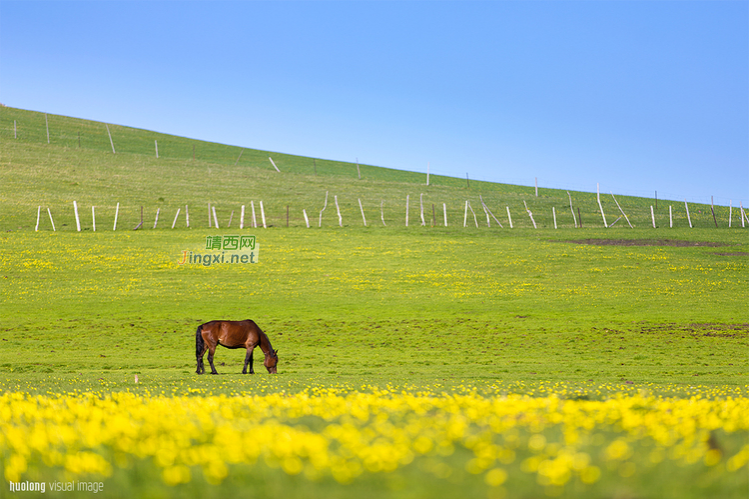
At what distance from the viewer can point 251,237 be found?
60.4m

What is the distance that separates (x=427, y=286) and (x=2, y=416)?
3723cm

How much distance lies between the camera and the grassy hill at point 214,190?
73000mm

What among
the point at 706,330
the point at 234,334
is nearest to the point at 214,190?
the point at 234,334

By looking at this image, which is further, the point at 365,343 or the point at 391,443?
the point at 365,343

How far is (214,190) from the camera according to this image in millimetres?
86188

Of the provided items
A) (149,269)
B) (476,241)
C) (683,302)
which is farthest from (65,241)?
(683,302)

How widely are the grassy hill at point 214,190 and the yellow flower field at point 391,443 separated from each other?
62.8m

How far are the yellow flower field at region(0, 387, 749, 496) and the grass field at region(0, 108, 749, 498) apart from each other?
4cm

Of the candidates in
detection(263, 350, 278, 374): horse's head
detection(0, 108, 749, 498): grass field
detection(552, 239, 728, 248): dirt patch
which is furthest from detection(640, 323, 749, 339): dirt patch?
detection(552, 239, 728, 248): dirt patch

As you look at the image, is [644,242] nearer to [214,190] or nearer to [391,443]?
[214,190]

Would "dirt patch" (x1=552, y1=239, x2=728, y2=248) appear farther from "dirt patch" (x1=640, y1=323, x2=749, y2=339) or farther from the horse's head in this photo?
the horse's head

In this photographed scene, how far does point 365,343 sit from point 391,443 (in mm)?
24099

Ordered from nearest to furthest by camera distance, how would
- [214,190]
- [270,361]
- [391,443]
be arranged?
[391,443] < [270,361] < [214,190]

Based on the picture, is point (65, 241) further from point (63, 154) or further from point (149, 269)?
point (63, 154)
